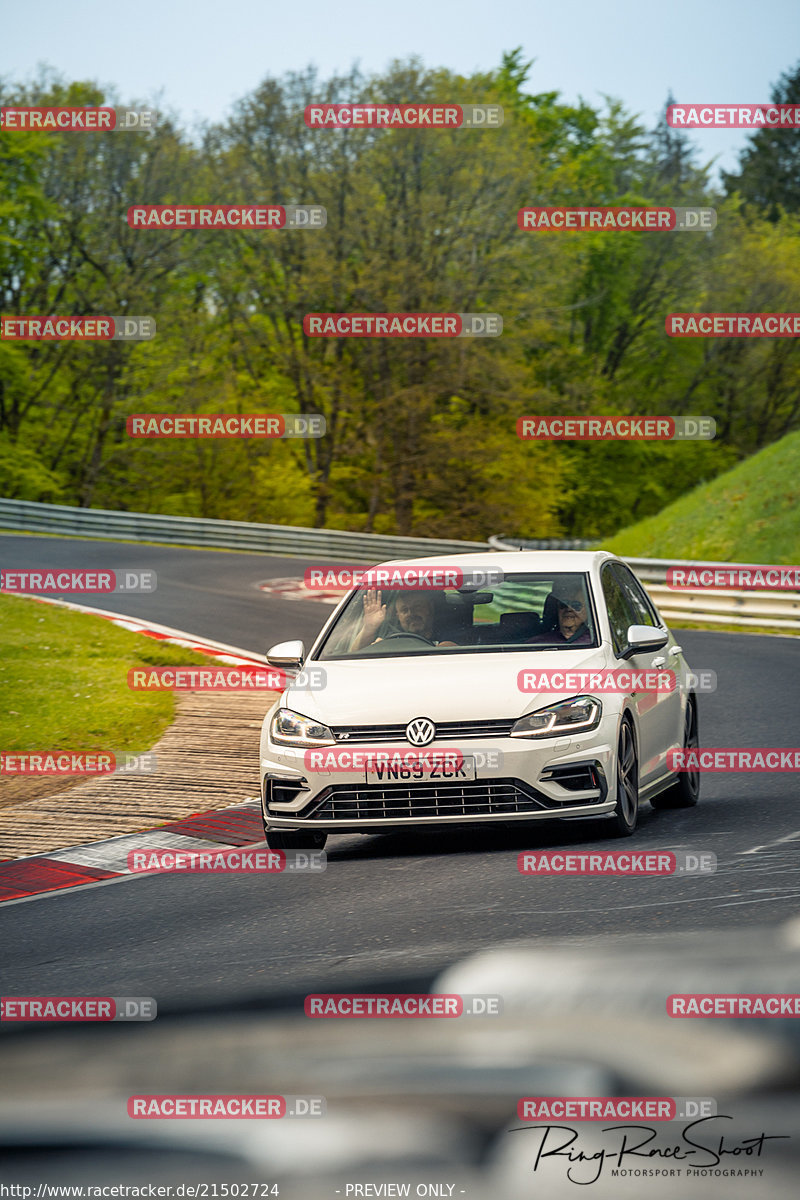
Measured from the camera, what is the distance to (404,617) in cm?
891

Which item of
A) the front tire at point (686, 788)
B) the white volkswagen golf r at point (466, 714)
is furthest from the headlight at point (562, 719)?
the front tire at point (686, 788)

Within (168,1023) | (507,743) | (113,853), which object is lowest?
(113,853)

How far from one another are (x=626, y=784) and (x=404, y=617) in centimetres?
171

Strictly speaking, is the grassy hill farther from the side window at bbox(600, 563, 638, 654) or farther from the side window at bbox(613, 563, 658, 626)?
the side window at bbox(600, 563, 638, 654)

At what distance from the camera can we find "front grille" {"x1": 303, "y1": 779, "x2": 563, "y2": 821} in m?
7.64

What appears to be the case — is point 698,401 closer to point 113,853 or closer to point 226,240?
point 226,240

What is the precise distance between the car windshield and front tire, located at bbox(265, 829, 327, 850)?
1.07m

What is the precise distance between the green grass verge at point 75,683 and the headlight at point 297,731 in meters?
4.67

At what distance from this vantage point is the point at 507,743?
7.63 meters

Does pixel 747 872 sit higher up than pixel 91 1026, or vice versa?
pixel 91 1026

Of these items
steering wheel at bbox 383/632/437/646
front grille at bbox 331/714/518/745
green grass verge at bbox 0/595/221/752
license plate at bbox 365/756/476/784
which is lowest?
green grass verge at bbox 0/595/221/752

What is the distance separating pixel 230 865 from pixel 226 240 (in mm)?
42707

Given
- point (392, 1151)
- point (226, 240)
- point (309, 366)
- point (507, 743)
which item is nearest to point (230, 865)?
point (507, 743)

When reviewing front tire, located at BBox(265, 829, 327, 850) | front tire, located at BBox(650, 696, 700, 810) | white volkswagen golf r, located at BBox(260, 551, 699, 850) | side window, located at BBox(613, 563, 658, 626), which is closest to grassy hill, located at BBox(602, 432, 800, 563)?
side window, located at BBox(613, 563, 658, 626)
